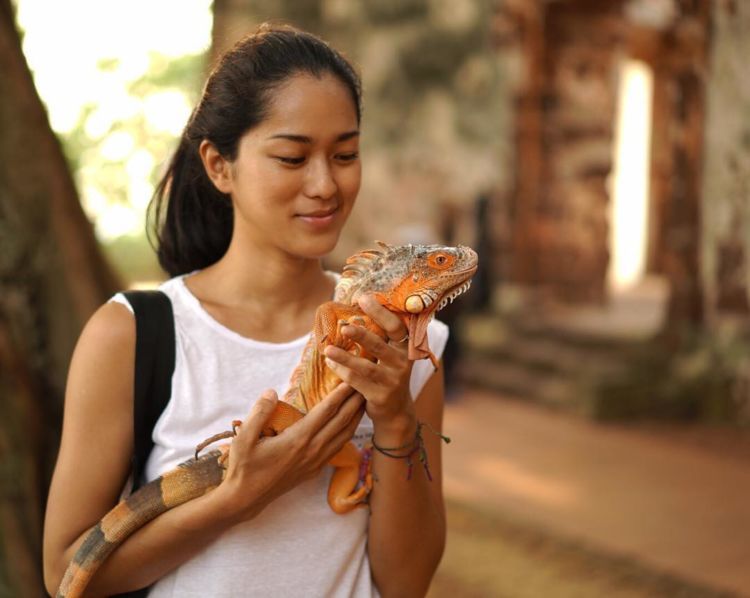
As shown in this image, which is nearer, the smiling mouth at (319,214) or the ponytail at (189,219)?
the smiling mouth at (319,214)

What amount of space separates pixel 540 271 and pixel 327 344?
9.26m

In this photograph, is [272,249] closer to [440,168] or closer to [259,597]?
[259,597]

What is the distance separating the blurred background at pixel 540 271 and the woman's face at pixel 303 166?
13.2 inches

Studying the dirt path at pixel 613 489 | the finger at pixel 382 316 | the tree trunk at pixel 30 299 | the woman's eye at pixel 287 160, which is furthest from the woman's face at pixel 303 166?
the dirt path at pixel 613 489

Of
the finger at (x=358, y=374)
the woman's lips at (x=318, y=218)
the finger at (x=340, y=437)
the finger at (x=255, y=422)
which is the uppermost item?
the woman's lips at (x=318, y=218)

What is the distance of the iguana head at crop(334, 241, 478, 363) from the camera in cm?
158

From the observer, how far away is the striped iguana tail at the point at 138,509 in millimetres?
1605

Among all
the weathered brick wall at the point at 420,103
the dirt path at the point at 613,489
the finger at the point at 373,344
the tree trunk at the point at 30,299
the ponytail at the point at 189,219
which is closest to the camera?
the finger at the point at 373,344

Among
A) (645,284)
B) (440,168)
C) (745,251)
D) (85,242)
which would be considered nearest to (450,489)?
(745,251)

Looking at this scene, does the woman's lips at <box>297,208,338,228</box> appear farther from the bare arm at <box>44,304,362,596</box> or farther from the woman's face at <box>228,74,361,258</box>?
the bare arm at <box>44,304,362,596</box>

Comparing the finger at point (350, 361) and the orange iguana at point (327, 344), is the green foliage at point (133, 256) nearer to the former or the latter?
the orange iguana at point (327, 344)

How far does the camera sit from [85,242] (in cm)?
311

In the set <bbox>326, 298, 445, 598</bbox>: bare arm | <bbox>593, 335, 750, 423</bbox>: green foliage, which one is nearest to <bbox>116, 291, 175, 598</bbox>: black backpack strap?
<bbox>326, 298, 445, 598</bbox>: bare arm

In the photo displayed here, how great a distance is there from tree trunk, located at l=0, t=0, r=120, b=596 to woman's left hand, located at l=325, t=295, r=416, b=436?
1.67 meters
